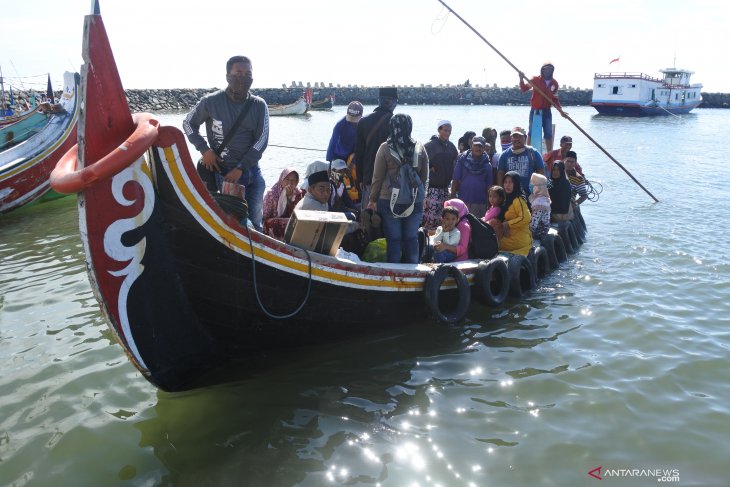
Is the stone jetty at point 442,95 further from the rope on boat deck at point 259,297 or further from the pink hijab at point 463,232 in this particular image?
the rope on boat deck at point 259,297

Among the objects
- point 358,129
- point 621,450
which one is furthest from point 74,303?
point 621,450

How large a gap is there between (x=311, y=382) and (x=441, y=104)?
76.2m

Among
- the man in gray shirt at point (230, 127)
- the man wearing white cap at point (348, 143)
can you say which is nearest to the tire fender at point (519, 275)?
the man wearing white cap at point (348, 143)

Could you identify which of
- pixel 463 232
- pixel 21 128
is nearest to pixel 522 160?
pixel 463 232

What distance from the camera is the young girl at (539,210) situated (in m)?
7.76

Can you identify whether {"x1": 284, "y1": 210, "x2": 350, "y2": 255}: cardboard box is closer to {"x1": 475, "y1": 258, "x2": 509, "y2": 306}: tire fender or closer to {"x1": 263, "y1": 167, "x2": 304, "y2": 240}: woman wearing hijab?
{"x1": 263, "y1": 167, "x2": 304, "y2": 240}: woman wearing hijab

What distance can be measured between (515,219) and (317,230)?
3.18 m

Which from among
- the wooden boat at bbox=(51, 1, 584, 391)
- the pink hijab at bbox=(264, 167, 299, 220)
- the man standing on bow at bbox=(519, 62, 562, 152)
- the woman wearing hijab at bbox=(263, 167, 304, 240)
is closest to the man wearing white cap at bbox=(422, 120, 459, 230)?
the woman wearing hijab at bbox=(263, 167, 304, 240)

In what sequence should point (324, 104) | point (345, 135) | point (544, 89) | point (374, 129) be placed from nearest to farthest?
point (374, 129), point (345, 135), point (544, 89), point (324, 104)

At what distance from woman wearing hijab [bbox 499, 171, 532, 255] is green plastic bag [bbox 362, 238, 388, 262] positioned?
1906mm

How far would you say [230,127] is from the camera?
16.5 feet

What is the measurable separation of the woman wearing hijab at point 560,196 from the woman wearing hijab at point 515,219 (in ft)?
6.94

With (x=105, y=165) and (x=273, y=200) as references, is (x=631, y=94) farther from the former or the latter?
(x=105, y=165)

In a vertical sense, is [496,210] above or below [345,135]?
below
